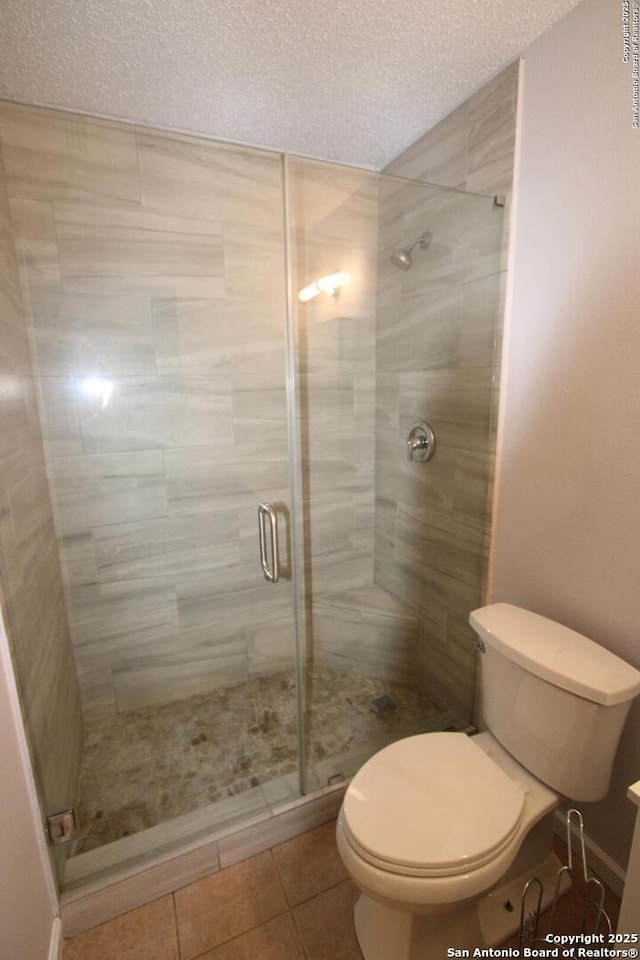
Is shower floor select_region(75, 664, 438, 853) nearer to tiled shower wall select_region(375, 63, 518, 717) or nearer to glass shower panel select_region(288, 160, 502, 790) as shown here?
glass shower panel select_region(288, 160, 502, 790)

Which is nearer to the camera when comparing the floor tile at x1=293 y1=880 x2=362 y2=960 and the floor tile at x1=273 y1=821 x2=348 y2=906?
the floor tile at x1=293 y1=880 x2=362 y2=960

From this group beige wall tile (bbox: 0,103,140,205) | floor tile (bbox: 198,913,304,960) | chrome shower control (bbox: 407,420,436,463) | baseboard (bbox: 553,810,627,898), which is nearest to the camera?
floor tile (bbox: 198,913,304,960)

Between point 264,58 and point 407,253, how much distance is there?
0.86 metres

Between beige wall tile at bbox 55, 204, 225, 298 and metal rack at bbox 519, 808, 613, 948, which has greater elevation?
beige wall tile at bbox 55, 204, 225, 298

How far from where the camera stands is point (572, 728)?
112 centimetres

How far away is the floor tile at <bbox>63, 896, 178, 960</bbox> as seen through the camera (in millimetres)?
1201

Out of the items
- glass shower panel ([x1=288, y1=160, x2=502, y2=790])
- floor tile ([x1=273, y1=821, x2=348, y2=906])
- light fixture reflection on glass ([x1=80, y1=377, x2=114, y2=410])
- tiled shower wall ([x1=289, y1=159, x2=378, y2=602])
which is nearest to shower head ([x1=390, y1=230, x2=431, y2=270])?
glass shower panel ([x1=288, y1=160, x2=502, y2=790])

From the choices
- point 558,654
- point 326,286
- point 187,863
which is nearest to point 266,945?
point 187,863

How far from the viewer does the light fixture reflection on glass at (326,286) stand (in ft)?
6.04

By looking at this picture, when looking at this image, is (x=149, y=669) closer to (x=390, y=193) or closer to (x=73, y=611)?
(x=73, y=611)

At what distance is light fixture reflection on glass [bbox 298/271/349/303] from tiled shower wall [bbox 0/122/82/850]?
104 centimetres

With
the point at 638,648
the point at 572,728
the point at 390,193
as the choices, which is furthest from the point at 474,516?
the point at 390,193

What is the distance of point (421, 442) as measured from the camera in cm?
196

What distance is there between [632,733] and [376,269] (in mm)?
2002
